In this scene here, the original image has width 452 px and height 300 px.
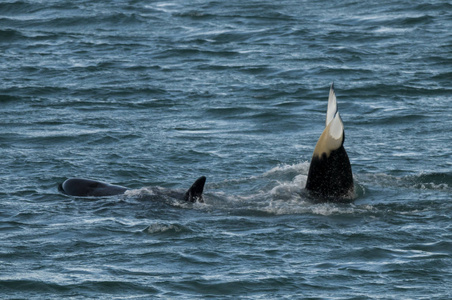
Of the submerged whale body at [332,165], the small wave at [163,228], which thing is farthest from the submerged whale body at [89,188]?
the submerged whale body at [332,165]

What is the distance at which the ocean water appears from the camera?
29.7ft

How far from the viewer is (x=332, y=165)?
1068 centimetres

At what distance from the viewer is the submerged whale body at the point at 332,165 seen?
1053 cm

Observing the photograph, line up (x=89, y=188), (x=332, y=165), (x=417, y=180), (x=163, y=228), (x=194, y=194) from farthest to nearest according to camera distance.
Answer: (x=417, y=180)
(x=89, y=188)
(x=194, y=194)
(x=332, y=165)
(x=163, y=228)

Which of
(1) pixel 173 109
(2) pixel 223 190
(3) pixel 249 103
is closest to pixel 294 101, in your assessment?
(3) pixel 249 103

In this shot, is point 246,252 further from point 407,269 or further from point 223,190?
point 223,190

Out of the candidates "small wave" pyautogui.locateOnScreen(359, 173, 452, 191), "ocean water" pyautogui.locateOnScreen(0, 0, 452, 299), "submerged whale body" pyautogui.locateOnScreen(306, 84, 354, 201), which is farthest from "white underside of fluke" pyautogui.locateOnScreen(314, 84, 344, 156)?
"small wave" pyautogui.locateOnScreen(359, 173, 452, 191)

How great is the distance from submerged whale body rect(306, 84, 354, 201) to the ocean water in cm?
25

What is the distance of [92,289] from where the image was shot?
28.2 feet

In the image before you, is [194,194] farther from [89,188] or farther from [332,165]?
[332,165]

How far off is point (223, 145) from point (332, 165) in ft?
15.0

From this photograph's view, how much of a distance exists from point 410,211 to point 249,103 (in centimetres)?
746

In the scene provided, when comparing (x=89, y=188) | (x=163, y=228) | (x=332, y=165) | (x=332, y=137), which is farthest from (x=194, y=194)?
(x=332, y=137)

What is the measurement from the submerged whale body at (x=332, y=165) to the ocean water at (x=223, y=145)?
0.81ft
